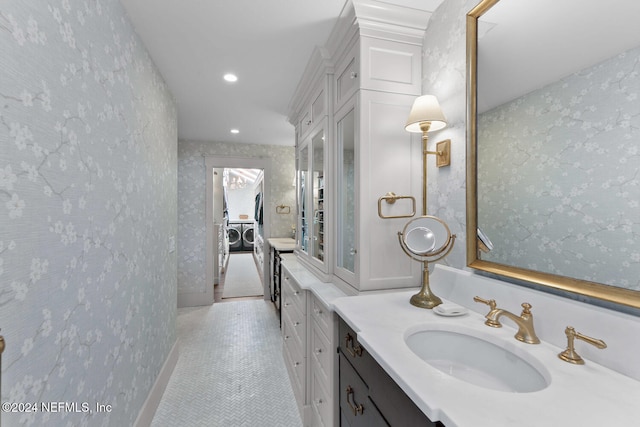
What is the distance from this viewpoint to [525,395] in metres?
0.63

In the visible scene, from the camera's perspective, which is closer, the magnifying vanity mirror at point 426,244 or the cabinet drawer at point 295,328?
the magnifying vanity mirror at point 426,244

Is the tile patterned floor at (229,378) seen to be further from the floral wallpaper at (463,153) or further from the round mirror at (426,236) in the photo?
the floral wallpaper at (463,153)

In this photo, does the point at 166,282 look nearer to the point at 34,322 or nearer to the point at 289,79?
the point at 34,322

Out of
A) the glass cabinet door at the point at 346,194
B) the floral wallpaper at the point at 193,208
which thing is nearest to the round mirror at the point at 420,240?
the glass cabinet door at the point at 346,194

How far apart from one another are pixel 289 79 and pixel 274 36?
1.88ft

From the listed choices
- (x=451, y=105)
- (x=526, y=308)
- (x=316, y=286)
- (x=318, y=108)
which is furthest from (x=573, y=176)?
(x=318, y=108)

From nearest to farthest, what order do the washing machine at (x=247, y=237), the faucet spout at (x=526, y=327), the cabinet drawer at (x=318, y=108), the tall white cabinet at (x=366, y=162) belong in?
the faucet spout at (x=526, y=327) → the tall white cabinet at (x=366, y=162) → the cabinet drawer at (x=318, y=108) → the washing machine at (x=247, y=237)

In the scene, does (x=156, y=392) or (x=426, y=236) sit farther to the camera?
(x=156, y=392)

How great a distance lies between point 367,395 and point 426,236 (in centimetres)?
70

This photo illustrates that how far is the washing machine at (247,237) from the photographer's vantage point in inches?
380

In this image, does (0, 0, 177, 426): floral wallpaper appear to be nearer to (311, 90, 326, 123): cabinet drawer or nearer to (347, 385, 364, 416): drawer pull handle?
(347, 385, 364, 416): drawer pull handle

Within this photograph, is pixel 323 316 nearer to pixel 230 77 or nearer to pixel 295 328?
pixel 295 328

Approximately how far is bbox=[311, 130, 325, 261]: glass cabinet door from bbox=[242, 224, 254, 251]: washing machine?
7.77 meters

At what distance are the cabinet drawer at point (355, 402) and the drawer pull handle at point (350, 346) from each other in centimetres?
6
